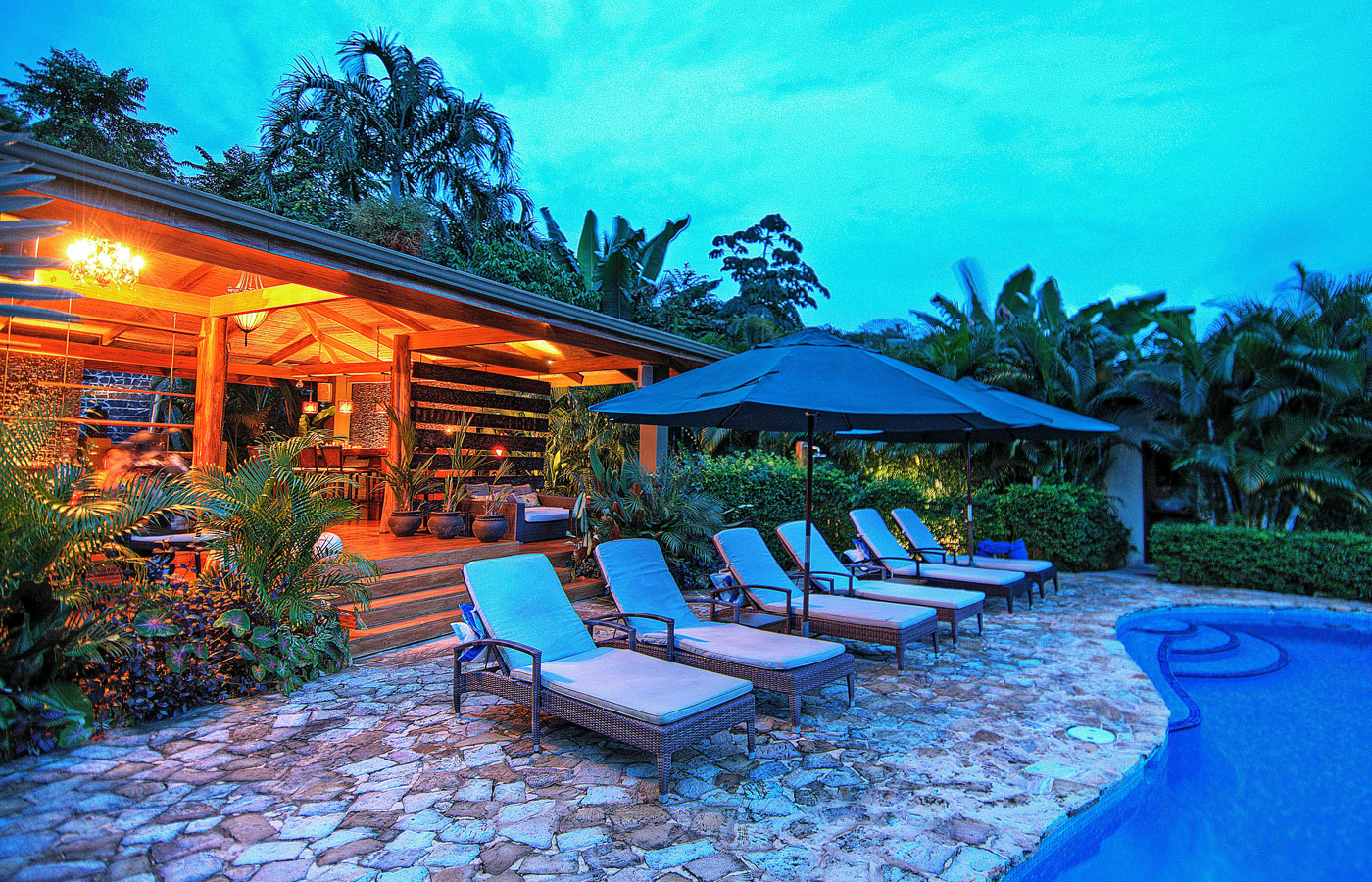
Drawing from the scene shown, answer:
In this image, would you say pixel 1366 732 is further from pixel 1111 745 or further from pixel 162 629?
pixel 162 629

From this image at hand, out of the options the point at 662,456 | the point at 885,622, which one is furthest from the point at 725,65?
the point at 885,622

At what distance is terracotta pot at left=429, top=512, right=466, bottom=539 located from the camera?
27.8 feet

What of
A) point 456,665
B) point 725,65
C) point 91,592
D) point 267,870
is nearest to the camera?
point 267,870

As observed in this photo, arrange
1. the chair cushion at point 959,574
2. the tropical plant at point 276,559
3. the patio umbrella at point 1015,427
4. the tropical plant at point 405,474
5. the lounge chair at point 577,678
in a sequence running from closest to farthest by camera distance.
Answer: the lounge chair at point 577,678
the tropical plant at point 276,559
the patio umbrella at point 1015,427
the chair cushion at point 959,574
the tropical plant at point 405,474

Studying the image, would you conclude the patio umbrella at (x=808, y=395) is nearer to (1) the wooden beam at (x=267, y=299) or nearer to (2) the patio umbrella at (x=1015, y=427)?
(2) the patio umbrella at (x=1015, y=427)

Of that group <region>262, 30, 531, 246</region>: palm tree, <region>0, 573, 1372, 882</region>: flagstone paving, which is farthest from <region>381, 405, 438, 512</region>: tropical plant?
<region>262, 30, 531, 246</region>: palm tree

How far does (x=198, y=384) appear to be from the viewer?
7.93 metres

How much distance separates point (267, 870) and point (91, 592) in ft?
Result: 8.14

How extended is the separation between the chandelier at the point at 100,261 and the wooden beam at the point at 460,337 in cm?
376

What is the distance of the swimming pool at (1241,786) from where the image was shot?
348 centimetres

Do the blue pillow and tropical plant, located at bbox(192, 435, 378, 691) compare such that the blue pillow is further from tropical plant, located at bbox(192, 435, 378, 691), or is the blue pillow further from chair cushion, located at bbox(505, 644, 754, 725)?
tropical plant, located at bbox(192, 435, 378, 691)

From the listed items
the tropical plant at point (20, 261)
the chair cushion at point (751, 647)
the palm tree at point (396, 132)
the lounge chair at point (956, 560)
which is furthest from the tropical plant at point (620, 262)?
the tropical plant at point (20, 261)

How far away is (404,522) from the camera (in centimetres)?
840

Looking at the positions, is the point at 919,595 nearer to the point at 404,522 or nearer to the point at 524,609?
the point at 524,609
